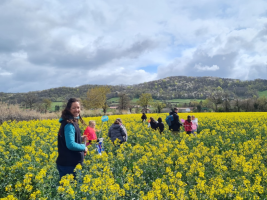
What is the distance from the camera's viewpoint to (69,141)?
12.5 ft

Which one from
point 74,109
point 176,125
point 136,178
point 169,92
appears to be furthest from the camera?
point 169,92

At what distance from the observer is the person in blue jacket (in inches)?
152

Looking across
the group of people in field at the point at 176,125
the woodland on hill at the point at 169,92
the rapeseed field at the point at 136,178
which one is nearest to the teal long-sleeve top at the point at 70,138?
the rapeseed field at the point at 136,178

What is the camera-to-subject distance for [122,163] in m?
7.08

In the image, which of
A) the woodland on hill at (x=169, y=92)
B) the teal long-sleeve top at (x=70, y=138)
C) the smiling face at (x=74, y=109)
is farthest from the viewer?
the woodland on hill at (x=169, y=92)

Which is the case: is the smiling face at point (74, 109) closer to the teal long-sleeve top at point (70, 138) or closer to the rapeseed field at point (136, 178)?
the teal long-sleeve top at point (70, 138)

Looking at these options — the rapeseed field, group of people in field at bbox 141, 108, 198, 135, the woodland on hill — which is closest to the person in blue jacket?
the rapeseed field

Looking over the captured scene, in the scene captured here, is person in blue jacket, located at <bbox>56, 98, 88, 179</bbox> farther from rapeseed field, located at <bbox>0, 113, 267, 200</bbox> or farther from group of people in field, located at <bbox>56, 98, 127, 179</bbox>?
rapeseed field, located at <bbox>0, 113, 267, 200</bbox>

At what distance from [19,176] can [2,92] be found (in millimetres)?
156706

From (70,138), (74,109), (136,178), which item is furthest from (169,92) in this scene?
(70,138)

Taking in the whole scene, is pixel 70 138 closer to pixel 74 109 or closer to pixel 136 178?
pixel 74 109

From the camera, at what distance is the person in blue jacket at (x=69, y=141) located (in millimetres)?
3857

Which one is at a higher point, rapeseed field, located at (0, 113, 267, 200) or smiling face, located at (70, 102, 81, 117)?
smiling face, located at (70, 102, 81, 117)

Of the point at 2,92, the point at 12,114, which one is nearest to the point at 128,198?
the point at 12,114
